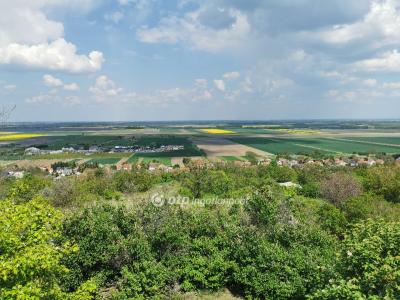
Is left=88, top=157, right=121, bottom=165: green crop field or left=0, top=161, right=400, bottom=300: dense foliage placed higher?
left=0, top=161, right=400, bottom=300: dense foliage

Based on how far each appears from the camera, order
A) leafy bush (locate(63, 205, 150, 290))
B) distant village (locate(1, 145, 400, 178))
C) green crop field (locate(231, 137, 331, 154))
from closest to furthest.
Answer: leafy bush (locate(63, 205, 150, 290)) → distant village (locate(1, 145, 400, 178)) → green crop field (locate(231, 137, 331, 154))

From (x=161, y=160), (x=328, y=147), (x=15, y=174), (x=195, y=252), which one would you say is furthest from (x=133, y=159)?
(x=195, y=252)

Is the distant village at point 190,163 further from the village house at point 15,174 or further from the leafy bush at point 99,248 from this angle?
the leafy bush at point 99,248

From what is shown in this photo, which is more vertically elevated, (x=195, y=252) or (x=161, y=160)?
(x=195, y=252)

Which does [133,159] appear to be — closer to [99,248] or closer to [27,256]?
[99,248]

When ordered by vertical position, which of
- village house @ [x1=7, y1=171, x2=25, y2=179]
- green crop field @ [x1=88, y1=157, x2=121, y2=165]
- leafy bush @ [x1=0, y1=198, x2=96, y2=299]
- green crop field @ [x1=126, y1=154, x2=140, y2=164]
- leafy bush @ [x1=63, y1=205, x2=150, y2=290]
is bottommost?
green crop field @ [x1=88, y1=157, x2=121, y2=165]

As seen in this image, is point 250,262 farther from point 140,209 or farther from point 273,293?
point 140,209

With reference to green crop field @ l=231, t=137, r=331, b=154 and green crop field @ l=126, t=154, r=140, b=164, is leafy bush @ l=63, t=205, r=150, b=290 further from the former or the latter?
green crop field @ l=231, t=137, r=331, b=154

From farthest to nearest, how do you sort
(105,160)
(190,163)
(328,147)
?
(328,147) < (105,160) < (190,163)

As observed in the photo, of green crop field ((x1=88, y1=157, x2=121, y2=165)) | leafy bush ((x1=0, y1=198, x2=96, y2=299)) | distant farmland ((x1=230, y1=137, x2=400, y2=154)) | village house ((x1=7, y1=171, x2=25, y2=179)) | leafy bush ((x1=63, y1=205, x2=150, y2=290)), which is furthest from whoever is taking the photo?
distant farmland ((x1=230, y1=137, x2=400, y2=154))

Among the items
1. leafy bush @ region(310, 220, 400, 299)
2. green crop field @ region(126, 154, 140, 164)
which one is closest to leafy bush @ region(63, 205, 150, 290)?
leafy bush @ region(310, 220, 400, 299)

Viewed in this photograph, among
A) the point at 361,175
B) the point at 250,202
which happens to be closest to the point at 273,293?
the point at 250,202
